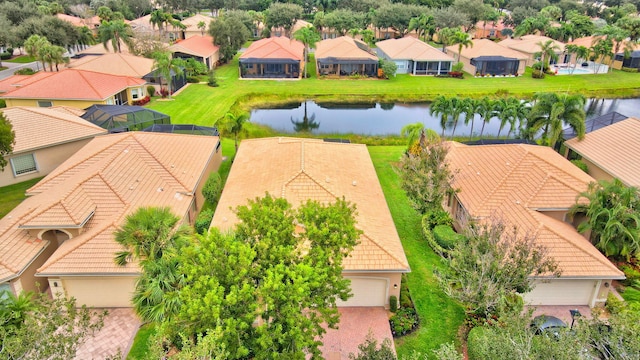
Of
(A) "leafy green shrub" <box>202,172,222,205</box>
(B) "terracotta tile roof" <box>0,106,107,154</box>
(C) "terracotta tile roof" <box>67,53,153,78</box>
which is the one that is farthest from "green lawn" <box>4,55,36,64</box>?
(A) "leafy green shrub" <box>202,172,222,205</box>

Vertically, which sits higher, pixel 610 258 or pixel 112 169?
pixel 112 169

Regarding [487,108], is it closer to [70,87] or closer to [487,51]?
[487,51]

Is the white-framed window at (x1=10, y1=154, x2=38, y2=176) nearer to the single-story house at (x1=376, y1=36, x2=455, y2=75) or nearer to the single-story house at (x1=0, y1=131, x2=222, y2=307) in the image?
the single-story house at (x1=0, y1=131, x2=222, y2=307)

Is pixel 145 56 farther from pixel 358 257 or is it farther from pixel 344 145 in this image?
pixel 358 257

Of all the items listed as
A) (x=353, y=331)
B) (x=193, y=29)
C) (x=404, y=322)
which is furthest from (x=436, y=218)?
(x=193, y=29)

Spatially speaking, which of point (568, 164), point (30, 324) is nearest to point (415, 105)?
point (568, 164)

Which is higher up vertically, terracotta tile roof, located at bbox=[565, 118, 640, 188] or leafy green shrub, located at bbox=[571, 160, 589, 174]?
terracotta tile roof, located at bbox=[565, 118, 640, 188]

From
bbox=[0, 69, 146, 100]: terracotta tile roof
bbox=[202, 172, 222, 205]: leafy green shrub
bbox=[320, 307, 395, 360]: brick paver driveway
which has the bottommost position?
bbox=[320, 307, 395, 360]: brick paver driveway

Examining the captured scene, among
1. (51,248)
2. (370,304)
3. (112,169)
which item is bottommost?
(370,304)
